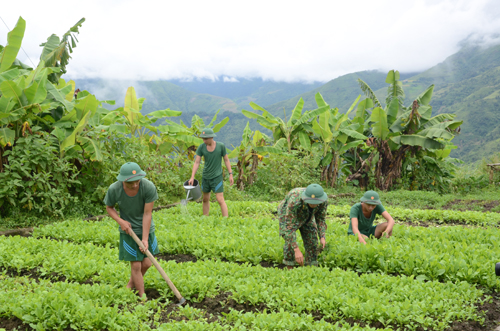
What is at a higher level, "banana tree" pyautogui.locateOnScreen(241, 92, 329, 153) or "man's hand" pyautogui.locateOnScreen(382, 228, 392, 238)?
"banana tree" pyautogui.locateOnScreen(241, 92, 329, 153)

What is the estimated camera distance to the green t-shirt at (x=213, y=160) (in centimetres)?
858

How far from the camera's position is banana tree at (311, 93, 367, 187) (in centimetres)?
1526

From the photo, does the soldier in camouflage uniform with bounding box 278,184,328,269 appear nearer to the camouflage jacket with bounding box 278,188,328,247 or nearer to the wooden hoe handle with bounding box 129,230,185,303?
the camouflage jacket with bounding box 278,188,328,247

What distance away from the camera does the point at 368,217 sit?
6965 mm

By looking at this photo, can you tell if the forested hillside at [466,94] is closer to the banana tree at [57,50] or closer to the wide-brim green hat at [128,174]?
the banana tree at [57,50]

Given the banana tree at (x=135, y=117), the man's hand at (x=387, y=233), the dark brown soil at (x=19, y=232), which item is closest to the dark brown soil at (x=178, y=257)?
the dark brown soil at (x=19, y=232)

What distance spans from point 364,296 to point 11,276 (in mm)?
5016

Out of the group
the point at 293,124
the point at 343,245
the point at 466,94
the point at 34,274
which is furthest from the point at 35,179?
the point at 466,94

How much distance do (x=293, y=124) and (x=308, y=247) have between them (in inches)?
437

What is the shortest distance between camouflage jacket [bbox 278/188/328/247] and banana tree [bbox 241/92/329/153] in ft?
34.8

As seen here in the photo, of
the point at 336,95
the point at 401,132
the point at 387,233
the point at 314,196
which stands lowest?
the point at 387,233

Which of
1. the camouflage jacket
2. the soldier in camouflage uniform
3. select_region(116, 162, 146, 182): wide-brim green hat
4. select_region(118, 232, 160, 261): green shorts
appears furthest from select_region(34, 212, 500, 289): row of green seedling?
select_region(116, 162, 146, 182): wide-brim green hat

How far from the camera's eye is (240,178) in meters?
14.7

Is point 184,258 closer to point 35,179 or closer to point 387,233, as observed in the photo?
point 387,233
